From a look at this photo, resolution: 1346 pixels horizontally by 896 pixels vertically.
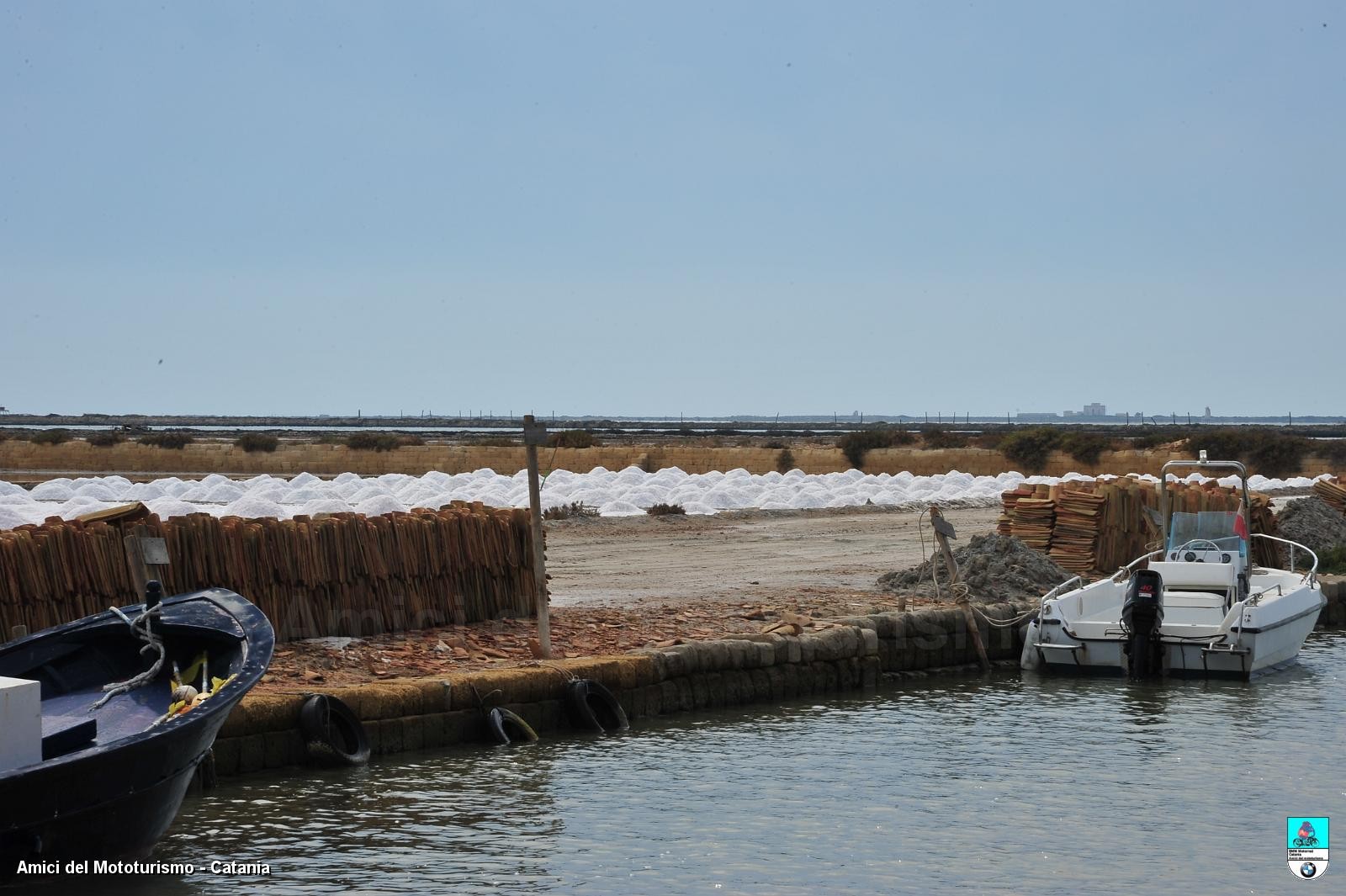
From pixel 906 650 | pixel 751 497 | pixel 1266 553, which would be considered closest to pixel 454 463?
pixel 751 497

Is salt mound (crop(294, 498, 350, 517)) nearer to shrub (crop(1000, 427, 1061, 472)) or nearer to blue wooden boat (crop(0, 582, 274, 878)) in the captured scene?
blue wooden boat (crop(0, 582, 274, 878))

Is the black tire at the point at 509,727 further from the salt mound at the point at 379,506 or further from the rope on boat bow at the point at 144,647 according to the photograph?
the salt mound at the point at 379,506

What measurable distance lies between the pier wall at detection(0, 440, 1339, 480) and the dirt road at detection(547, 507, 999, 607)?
21.1m

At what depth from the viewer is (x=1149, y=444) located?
7100 centimetres

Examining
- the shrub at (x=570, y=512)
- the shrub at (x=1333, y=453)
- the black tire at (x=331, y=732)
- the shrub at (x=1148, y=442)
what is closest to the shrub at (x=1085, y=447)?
the shrub at (x=1148, y=442)

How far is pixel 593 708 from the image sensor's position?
14266 mm

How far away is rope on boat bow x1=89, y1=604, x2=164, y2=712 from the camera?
1015cm

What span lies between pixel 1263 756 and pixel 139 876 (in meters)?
10.2

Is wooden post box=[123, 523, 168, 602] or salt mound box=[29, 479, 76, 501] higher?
wooden post box=[123, 523, 168, 602]

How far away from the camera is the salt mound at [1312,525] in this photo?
28844 mm

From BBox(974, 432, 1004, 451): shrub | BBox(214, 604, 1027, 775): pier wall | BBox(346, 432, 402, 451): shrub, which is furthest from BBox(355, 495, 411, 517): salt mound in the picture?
BBox(346, 432, 402, 451): shrub

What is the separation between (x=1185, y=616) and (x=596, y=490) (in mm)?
22490

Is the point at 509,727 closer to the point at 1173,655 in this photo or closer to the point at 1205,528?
the point at 1173,655

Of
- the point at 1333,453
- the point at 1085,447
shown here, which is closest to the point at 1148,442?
the point at 1333,453
